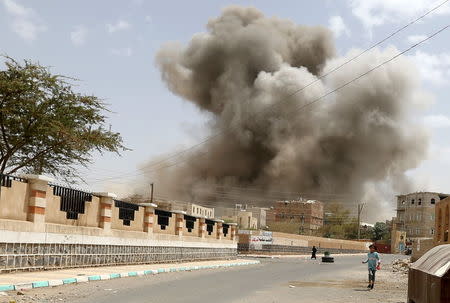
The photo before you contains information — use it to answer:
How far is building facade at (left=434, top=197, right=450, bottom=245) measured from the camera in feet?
115

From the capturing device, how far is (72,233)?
18.9m

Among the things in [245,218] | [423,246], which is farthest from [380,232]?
[423,246]

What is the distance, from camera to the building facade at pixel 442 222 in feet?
115

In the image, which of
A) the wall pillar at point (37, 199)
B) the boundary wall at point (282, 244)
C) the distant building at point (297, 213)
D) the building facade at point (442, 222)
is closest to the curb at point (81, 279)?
the wall pillar at point (37, 199)

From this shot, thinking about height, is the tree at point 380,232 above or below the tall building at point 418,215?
below

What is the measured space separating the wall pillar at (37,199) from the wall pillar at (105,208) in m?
4.65

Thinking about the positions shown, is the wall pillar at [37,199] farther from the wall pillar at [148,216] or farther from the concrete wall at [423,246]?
the concrete wall at [423,246]

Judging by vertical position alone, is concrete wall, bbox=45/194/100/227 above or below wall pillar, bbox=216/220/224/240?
above

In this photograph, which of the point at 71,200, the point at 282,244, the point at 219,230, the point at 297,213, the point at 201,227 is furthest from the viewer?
the point at 297,213

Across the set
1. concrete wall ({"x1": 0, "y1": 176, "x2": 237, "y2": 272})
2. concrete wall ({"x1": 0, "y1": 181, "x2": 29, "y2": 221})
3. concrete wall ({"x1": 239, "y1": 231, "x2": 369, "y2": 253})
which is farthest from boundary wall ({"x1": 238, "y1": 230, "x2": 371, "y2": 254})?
concrete wall ({"x1": 0, "y1": 181, "x2": 29, "y2": 221})

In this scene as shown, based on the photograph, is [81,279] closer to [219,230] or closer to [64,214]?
[64,214]

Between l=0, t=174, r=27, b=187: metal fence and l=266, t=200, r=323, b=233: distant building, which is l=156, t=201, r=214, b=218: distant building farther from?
l=0, t=174, r=27, b=187: metal fence

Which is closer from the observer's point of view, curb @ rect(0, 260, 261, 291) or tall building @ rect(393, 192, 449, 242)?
curb @ rect(0, 260, 261, 291)

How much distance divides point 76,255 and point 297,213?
104550 mm
